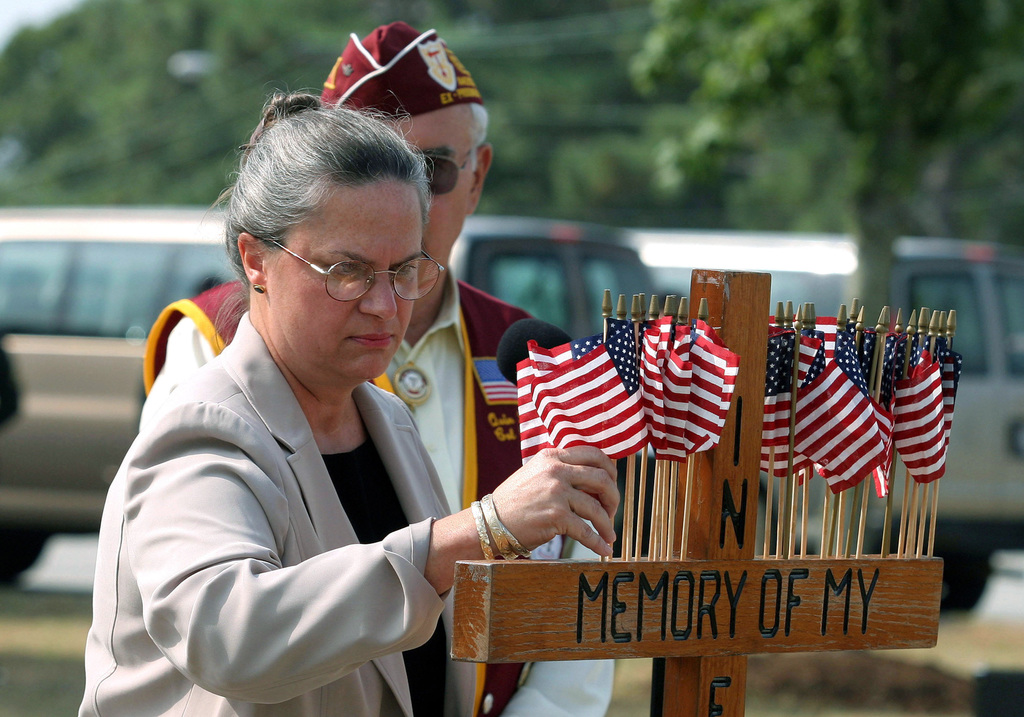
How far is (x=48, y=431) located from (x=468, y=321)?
6.45 meters

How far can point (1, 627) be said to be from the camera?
7660mm

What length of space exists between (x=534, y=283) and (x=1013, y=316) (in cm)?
375

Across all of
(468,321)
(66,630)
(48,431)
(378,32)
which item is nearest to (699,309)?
(468,321)

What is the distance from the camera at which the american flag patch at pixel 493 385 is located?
2.68 m

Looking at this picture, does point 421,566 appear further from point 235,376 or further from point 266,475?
point 235,376

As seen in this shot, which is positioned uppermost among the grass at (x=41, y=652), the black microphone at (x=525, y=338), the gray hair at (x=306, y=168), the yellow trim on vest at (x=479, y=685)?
the gray hair at (x=306, y=168)

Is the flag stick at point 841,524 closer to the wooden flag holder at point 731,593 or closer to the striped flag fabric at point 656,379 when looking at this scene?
the wooden flag holder at point 731,593

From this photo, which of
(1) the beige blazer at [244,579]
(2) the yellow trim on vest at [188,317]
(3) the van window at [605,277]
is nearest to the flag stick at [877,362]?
(1) the beige blazer at [244,579]

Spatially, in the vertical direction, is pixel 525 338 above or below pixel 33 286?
above

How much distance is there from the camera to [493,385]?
8.85 ft

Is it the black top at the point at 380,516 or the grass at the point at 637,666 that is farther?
the grass at the point at 637,666

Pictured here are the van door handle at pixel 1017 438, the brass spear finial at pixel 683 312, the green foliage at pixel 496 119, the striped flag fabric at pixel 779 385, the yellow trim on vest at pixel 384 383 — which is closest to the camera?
the brass spear finial at pixel 683 312

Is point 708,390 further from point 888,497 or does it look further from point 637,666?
point 637,666

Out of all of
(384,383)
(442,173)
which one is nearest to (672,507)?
(384,383)
